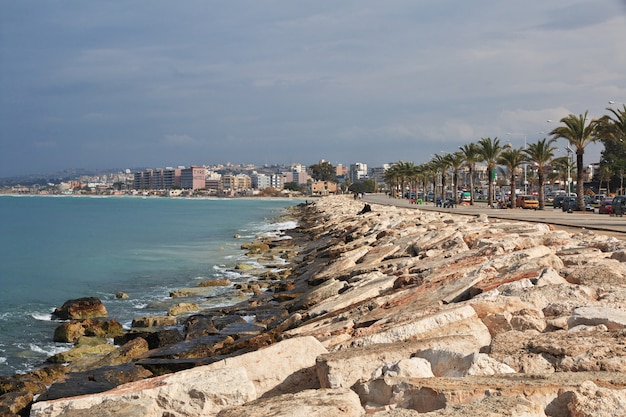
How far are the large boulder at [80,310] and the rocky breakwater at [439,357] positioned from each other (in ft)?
21.2

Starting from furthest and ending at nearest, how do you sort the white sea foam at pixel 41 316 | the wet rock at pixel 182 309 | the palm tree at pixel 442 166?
1. the palm tree at pixel 442 166
2. the white sea foam at pixel 41 316
3. the wet rock at pixel 182 309

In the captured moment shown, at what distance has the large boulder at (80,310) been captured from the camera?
16.4 m

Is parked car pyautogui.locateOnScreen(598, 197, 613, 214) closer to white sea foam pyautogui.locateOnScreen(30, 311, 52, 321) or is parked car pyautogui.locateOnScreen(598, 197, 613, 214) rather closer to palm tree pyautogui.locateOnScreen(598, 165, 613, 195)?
white sea foam pyautogui.locateOnScreen(30, 311, 52, 321)

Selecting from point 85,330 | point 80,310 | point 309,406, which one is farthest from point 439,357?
point 80,310

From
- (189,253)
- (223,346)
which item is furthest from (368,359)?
(189,253)

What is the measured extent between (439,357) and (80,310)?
12948mm

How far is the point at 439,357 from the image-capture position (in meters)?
5.35

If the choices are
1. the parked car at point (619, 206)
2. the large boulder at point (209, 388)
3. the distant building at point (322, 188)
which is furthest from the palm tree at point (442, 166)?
the distant building at point (322, 188)

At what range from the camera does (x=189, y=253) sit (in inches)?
1359

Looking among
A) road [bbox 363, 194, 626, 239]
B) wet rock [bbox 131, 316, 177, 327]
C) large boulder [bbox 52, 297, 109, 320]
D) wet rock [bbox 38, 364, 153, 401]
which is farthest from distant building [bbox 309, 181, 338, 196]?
wet rock [bbox 38, 364, 153, 401]

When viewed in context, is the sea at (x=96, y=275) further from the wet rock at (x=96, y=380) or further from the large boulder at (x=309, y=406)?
the large boulder at (x=309, y=406)

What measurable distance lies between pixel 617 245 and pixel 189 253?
2600cm

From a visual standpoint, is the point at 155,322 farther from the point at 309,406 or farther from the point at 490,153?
the point at 490,153

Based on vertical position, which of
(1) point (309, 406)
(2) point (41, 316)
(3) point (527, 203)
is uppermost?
(1) point (309, 406)
